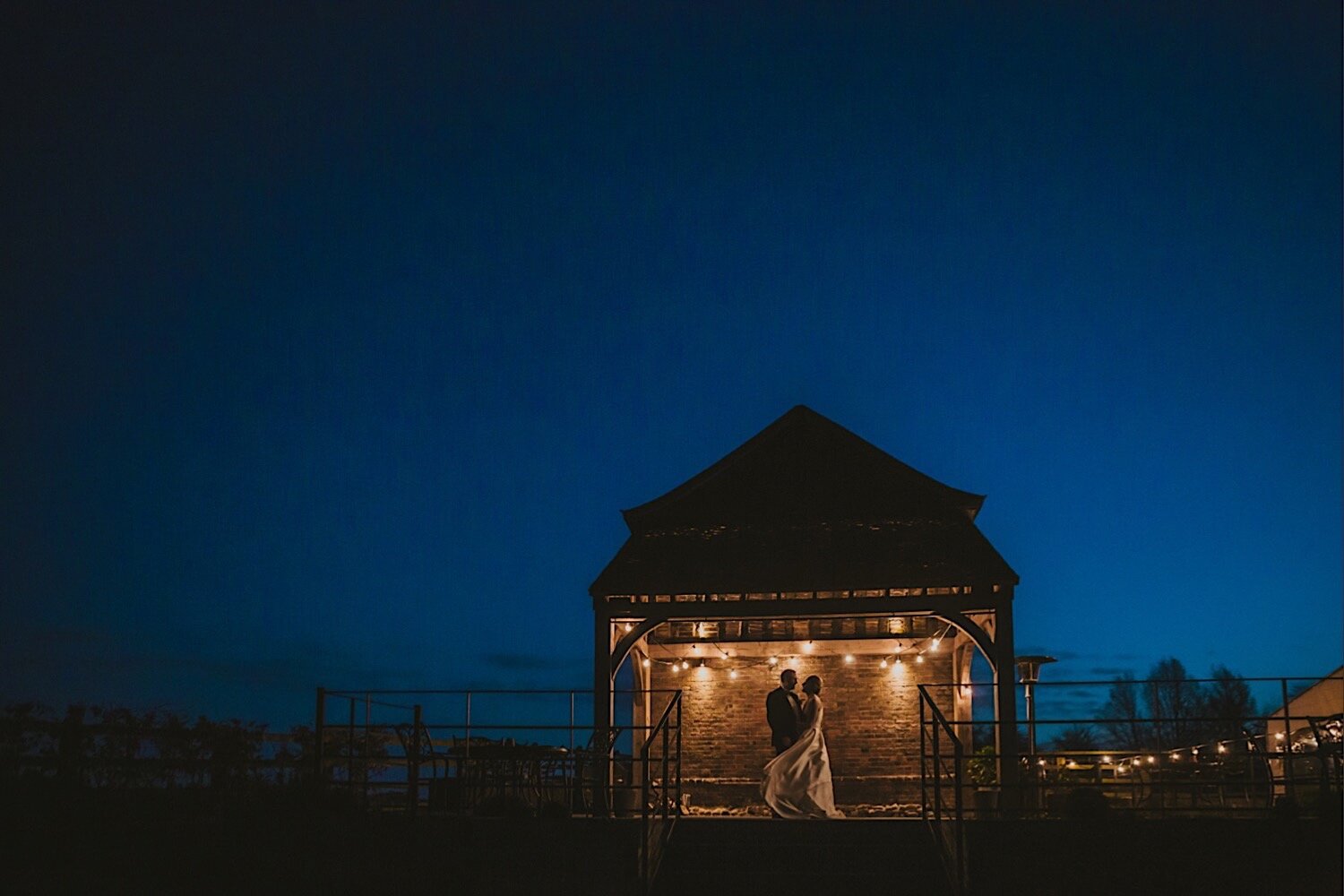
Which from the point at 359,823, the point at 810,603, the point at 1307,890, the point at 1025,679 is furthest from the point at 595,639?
the point at 1307,890

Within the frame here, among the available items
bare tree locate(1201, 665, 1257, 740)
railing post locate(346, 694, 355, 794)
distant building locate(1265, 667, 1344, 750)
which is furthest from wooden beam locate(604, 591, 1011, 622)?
bare tree locate(1201, 665, 1257, 740)

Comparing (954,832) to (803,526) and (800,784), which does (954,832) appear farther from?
(803,526)

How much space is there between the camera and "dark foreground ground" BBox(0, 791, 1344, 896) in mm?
12102

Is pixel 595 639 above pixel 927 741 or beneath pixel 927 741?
above

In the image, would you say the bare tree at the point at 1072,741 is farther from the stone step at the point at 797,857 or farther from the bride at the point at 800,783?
the stone step at the point at 797,857

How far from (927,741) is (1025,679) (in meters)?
2.62

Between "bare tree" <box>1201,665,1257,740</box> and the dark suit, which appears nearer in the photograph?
the dark suit

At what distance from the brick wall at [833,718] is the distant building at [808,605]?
0.08 ft

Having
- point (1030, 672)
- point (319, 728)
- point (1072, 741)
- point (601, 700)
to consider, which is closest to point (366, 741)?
point (319, 728)

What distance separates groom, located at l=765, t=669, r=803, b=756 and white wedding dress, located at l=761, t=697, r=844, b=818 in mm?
658

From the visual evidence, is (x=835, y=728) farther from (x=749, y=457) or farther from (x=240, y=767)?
(x=240, y=767)

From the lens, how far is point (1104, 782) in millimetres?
16172

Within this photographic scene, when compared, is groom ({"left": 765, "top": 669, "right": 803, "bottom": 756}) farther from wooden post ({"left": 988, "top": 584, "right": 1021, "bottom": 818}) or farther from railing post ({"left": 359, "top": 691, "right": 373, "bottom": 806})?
railing post ({"left": 359, "top": 691, "right": 373, "bottom": 806})

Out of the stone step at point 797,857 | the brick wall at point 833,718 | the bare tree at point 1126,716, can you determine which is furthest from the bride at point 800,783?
the bare tree at point 1126,716
